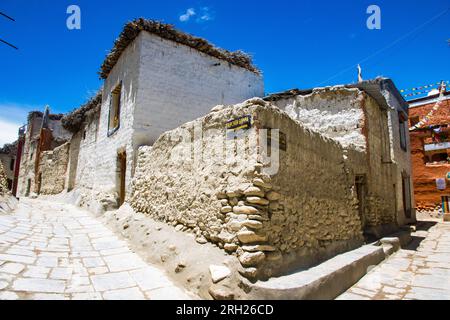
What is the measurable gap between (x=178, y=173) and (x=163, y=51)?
16.4 ft

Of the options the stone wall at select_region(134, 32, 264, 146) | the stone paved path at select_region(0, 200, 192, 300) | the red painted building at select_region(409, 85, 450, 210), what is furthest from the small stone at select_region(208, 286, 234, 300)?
→ the red painted building at select_region(409, 85, 450, 210)

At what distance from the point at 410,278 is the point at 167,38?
8.30 metres

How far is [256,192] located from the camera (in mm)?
3225

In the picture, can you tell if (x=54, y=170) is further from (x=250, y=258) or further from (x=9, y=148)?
(x=9, y=148)

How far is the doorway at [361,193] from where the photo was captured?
6734 mm

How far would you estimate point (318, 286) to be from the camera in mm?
3131

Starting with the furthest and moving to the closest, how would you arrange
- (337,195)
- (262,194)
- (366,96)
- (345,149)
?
1. (366,96)
2. (345,149)
3. (337,195)
4. (262,194)

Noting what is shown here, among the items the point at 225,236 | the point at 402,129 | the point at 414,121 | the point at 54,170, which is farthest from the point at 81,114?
the point at 414,121

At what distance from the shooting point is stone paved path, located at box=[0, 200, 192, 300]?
3066 mm

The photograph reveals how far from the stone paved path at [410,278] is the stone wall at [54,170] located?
44.8 feet

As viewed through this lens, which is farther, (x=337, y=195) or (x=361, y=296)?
(x=337, y=195)

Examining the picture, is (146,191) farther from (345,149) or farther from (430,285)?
(430,285)

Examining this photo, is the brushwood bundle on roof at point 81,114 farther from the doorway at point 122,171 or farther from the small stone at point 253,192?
the small stone at point 253,192
